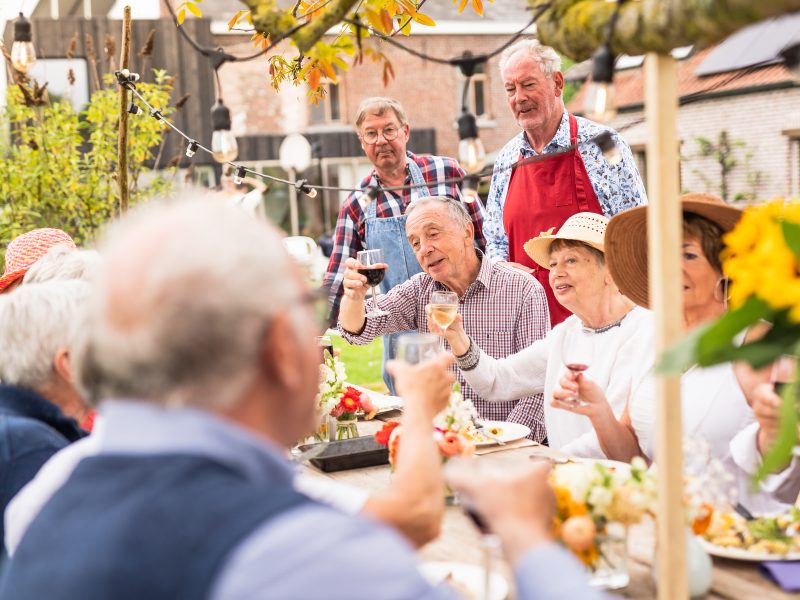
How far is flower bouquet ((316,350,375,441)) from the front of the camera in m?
3.31

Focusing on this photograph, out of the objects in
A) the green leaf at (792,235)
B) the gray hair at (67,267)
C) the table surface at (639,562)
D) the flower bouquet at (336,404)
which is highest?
the green leaf at (792,235)

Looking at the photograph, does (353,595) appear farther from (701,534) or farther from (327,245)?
(327,245)

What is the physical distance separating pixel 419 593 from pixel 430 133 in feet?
69.2

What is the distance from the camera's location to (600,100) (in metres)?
1.87

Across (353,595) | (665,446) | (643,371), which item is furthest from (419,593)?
(643,371)

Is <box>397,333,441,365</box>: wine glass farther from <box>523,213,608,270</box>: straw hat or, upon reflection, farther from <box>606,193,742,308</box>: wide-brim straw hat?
<box>523,213,608,270</box>: straw hat

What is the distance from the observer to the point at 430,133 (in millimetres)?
21766

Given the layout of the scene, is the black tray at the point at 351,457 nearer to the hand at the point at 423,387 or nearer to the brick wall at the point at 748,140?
the hand at the point at 423,387

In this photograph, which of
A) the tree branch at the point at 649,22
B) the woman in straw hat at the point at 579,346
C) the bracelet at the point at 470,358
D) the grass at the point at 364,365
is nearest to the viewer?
the tree branch at the point at 649,22

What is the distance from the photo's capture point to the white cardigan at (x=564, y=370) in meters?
3.18

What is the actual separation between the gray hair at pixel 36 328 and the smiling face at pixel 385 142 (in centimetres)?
280

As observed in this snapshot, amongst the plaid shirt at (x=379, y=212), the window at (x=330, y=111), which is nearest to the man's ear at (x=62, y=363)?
the plaid shirt at (x=379, y=212)

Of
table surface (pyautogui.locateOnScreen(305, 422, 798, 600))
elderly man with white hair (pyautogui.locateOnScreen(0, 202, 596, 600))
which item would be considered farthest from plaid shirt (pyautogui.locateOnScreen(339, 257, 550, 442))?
elderly man with white hair (pyautogui.locateOnScreen(0, 202, 596, 600))

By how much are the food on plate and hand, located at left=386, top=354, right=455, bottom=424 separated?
67 cm
